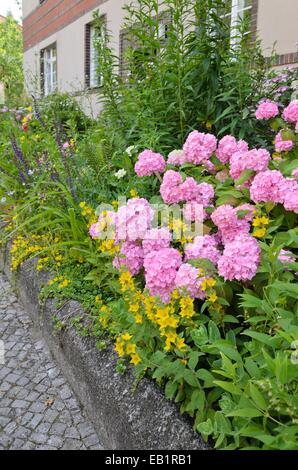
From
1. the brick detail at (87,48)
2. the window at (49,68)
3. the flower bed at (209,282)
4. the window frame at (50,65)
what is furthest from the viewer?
the window at (49,68)

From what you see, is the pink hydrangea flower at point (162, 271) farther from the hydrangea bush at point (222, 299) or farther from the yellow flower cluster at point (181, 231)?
the yellow flower cluster at point (181, 231)

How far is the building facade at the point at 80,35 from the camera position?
5312 millimetres

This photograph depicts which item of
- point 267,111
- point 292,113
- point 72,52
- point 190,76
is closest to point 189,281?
point 292,113

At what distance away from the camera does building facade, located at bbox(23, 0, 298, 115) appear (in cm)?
531

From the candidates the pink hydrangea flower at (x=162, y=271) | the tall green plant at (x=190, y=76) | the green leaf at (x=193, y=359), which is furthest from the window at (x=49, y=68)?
the green leaf at (x=193, y=359)

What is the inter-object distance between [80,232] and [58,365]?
38.6 inches

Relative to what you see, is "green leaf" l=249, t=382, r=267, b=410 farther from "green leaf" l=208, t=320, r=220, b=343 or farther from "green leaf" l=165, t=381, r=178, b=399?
"green leaf" l=165, t=381, r=178, b=399

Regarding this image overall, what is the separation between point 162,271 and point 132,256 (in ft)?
1.01

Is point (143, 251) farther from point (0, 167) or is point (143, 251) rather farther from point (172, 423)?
point (0, 167)

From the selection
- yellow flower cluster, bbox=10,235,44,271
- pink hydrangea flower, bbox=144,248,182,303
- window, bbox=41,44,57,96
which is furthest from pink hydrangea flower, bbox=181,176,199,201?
window, bbox=41,44,57,96

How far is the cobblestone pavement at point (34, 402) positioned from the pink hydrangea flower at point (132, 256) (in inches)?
31.9

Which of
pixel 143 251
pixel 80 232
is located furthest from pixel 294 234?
pixel 80 232

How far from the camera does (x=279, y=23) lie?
17.6ft

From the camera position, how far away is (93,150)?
3.32 meters
